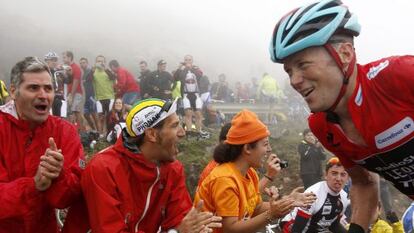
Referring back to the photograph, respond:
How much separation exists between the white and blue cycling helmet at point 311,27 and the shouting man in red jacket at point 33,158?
1432 millimetres

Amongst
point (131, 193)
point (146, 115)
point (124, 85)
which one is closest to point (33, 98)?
point (146, 115)

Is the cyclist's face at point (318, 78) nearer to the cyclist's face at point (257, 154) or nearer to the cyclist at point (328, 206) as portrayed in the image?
the cyclist's face at point (257, 154)

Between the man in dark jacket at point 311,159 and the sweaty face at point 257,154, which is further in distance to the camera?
the man in dark jacket at point 311,159

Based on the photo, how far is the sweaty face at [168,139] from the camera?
325 cm

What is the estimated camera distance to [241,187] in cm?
385

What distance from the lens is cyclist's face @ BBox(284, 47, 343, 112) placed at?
2371 millimetres

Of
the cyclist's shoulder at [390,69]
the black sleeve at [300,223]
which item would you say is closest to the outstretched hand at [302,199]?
the black sleeve at [300,223]

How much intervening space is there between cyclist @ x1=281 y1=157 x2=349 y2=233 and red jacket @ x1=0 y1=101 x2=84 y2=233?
2.62 m

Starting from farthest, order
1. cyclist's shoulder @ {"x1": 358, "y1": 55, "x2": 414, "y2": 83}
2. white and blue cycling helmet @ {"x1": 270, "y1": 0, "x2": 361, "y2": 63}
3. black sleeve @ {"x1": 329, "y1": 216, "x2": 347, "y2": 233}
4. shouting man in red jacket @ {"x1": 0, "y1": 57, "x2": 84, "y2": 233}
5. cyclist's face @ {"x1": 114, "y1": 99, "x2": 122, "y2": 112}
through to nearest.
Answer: cyclist's face @ {"x1": 114, "y1": 99, "x2": 122, "y2": 112}
black sleeve @ {"x1": 329, "y1": 216, "x2": 347, "y2": 233}
shouting man in red jacket @ {"x1": 0, "y1": 57, "x2": 84, "y2": 233}
white and blue cycling helmet @ {"x1": 270, "y1": 0, "x2": 361, "y2": 63}
cyclist's shoulder @ {"x1": 358, "y1": 55, "x2": 414, "y2": 83}

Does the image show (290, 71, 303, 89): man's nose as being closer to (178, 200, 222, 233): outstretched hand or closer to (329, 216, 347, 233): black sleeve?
(178, 200, 222, 233): outstretched hand

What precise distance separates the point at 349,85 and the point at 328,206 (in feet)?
9.58

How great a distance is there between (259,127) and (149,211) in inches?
54.0

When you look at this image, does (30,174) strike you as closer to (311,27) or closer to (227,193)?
(227,193)

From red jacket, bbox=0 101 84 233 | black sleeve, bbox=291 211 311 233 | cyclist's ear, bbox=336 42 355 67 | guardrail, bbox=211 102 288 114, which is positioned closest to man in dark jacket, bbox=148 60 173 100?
guardrail, bbox=211 102 288 114
